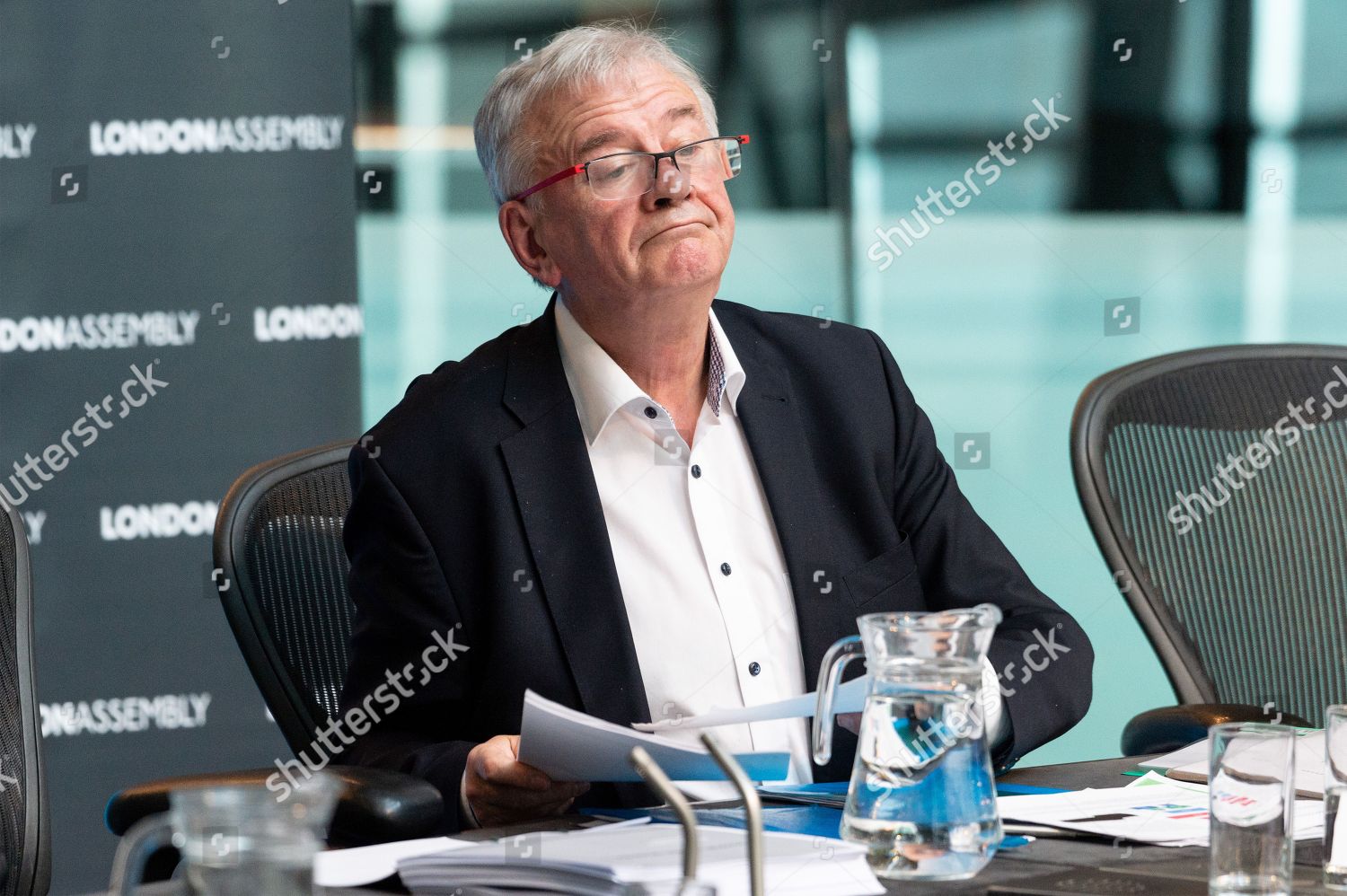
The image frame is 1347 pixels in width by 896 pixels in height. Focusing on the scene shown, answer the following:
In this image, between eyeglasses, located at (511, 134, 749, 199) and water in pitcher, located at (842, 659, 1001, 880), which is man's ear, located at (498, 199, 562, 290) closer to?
eyeglasses, located at (511, 134, 749, 199)

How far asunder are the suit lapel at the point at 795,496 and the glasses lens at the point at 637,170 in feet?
0.68

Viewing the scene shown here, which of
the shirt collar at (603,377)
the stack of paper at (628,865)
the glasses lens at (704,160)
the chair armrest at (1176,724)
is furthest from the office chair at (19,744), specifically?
the chair armrest at (1176,724)

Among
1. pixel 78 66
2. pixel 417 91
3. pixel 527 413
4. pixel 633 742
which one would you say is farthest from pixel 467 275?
pixel 633 742

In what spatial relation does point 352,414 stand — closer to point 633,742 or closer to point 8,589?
point 8,589

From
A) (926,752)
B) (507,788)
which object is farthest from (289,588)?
(926,752)

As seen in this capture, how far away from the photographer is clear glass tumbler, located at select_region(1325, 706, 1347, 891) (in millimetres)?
1016

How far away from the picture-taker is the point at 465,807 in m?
1.39

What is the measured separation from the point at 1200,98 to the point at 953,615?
3.25 meters

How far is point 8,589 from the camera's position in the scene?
63.9 inches

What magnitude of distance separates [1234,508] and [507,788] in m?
1.13

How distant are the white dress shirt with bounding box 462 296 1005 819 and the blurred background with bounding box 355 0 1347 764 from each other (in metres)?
1.90

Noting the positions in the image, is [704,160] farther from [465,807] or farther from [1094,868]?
[1094,868]

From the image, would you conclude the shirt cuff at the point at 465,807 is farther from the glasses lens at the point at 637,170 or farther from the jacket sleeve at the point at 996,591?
the glasses lens at the point at 637,170

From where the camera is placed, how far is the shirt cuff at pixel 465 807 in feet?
4.53
